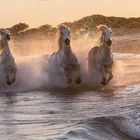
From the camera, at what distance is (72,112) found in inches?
550

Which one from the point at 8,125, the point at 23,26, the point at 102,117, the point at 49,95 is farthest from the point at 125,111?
the point at 23,26

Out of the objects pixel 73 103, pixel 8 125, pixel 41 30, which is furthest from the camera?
pixel 41 30

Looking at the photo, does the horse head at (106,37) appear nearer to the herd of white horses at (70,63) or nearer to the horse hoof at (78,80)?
the herd of white horses at (70,63)

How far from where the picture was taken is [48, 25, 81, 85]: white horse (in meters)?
19.9

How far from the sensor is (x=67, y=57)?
20250 mm

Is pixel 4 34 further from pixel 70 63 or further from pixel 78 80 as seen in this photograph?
pixel 78 80

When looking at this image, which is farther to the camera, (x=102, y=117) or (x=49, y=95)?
(x=49, y=95)

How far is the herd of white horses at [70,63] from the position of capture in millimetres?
19875

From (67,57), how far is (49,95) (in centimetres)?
248

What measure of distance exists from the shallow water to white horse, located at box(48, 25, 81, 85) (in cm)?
44

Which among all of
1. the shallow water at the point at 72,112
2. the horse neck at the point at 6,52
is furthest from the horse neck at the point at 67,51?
the horse neck at the point at 6,52

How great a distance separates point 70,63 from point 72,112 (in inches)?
246

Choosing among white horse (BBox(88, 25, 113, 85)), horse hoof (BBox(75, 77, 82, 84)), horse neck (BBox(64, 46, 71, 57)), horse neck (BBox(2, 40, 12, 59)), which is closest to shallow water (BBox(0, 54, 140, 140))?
horse hoof (BBox(75, 77, 82, 84))

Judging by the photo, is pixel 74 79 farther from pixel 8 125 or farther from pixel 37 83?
pixel 8 125
